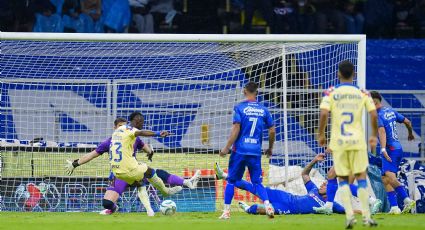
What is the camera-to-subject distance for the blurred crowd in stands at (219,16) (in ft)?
76.2

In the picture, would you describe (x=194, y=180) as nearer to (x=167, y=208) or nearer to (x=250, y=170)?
(x=167, y=208)

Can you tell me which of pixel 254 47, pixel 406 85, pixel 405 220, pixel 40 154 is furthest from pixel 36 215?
pixel 406 85

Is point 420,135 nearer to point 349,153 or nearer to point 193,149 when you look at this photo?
point 193,149

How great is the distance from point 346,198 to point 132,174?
4742mm

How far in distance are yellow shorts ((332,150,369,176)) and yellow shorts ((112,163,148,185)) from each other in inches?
177

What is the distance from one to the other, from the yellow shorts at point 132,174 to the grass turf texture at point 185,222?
1.91 feet

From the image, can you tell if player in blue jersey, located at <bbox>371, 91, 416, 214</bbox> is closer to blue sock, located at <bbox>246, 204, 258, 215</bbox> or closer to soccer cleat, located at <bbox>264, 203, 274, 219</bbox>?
blue sock, located at <bbox>246, 204, 258, 215</bbox>

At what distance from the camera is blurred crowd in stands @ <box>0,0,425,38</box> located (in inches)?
914

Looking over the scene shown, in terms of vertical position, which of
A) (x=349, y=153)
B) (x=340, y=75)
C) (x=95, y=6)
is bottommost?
(x=349, y=153)

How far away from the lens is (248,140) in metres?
14.9

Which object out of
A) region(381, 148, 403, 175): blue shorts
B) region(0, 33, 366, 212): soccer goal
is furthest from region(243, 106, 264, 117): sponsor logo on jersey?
region(381, 148, 403, 175): blue shorts

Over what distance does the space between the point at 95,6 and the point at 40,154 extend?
6248mm

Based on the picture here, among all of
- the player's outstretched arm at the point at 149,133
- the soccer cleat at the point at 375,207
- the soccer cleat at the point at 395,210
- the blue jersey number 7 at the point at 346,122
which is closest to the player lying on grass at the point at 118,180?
the player's outstretched arm at the point at 149,133

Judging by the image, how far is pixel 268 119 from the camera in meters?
15.0
